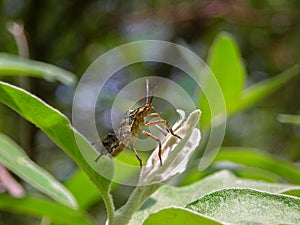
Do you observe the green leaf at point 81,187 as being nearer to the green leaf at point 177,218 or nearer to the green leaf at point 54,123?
the green leaf at point 54,123

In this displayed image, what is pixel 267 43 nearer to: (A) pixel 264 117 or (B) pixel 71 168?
(A) pixel 264 117

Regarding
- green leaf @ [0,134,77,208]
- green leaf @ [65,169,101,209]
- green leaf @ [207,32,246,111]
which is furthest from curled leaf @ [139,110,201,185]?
green leaf @ [207,32,246,111]

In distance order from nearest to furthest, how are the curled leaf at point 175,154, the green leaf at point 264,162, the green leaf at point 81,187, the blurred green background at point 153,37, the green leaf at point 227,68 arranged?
the curled leaf at point 175,154, the green leaf at point 264,162, the green leaf at point 81,187, the green leaf at point 227,68, the blurred green background at point 153,37

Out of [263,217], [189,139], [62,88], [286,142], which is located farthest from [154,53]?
[263,217]

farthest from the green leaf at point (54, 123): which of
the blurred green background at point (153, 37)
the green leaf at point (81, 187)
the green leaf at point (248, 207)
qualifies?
the blurred green background at point (153, 37)

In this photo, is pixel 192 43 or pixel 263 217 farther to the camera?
pixel 192 43

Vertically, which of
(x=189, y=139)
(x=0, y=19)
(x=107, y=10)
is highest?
(x=189, y=139)
